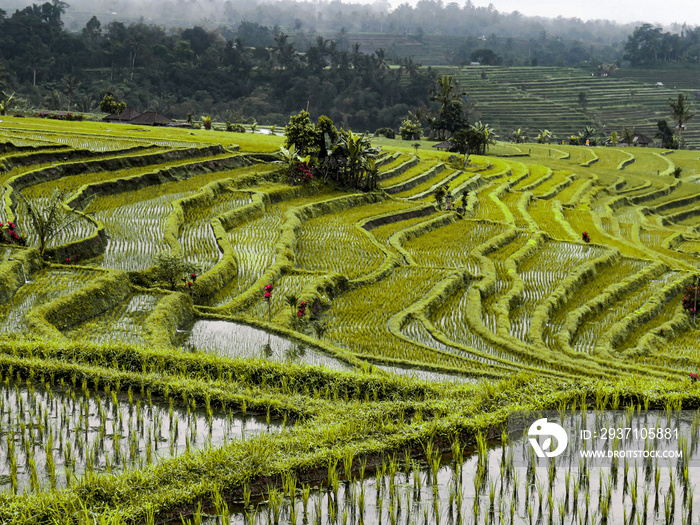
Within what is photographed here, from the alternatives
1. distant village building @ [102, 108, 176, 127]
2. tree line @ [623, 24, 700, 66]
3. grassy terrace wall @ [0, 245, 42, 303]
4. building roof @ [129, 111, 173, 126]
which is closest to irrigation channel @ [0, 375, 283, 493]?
grassy terrace wall @ [0, 245, 42, 303]

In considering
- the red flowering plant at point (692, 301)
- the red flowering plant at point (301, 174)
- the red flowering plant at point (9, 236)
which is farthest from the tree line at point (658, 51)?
the red flowering plant at point (9, 236)

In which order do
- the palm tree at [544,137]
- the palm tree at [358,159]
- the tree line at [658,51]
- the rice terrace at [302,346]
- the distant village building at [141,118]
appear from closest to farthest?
the rice terrace at [302,346], the palm tree at [358,159], the distant village building at [141,118], the palm tree at [544,137], the tree line at [658,51]

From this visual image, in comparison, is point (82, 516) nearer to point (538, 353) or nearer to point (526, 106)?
point (538, 353)

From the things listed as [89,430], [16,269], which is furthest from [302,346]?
[16,269]

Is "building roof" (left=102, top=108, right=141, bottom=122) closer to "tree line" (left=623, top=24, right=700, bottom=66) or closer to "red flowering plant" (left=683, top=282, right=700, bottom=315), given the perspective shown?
"red flowering plant" (left=683, top=282, right=700, bottom=315)

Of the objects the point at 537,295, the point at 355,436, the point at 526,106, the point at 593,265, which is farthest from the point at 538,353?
the point at 526,106

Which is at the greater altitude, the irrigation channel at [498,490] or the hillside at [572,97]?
the hillside at [572,97]

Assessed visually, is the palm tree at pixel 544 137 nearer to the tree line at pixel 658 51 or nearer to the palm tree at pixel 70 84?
the palm tree at pixel 70 84
